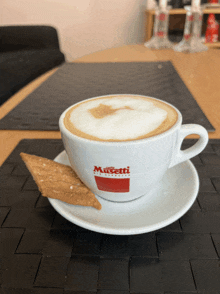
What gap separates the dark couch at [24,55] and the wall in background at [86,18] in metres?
0.62

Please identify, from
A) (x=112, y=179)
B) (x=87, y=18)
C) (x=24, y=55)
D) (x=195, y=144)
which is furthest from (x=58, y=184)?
(x=87, y=18)

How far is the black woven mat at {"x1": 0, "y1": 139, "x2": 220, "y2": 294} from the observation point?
30 centimetres

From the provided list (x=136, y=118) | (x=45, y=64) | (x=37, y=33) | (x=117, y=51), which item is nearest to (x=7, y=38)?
(x=37, y=33)

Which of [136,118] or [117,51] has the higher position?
[136,118]

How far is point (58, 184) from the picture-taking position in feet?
1.31

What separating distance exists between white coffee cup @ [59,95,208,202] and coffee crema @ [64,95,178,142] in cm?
1

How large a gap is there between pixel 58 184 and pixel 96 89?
609 millimetres

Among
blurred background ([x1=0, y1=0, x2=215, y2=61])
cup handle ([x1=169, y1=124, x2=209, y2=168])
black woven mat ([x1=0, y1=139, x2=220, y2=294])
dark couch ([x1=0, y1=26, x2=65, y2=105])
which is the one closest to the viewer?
black woven mat ([x1=0, y1=139, x2=220, y2=294])

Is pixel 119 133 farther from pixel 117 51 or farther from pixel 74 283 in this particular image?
pixel 117 51

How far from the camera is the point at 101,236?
36 centimetres

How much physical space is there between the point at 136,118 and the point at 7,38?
2634 millimetres

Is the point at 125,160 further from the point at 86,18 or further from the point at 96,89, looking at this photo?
the point at 86,18

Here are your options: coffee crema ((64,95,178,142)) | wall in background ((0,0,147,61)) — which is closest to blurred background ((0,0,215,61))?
wall in background ((0,0,147,61))

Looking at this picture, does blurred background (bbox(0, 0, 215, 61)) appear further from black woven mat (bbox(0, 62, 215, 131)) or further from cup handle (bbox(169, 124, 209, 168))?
cup handle (bbox(169, 124, 209, 168))
